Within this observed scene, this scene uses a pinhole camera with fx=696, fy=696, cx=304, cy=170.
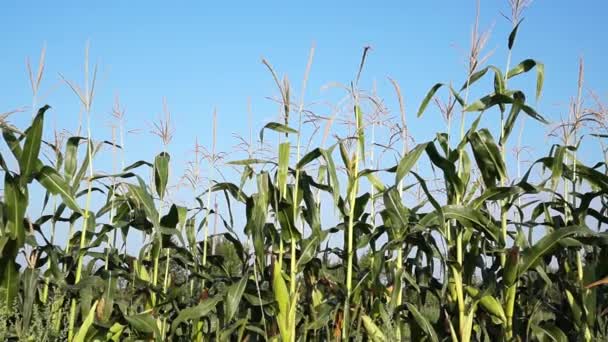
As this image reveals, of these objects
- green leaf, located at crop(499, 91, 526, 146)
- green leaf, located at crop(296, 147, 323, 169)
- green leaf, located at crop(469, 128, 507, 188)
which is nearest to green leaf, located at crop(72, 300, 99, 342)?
green leaf, located at crop(296, 147, 323, 169)

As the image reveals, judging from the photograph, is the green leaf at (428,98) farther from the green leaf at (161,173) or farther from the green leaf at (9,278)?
the green leaf at (9,278)

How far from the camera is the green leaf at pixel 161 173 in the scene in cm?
516

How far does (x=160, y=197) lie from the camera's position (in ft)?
17.0

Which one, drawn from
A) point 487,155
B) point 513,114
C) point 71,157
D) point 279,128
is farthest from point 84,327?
point 513,114

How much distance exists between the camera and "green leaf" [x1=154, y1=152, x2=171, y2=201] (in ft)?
16.9

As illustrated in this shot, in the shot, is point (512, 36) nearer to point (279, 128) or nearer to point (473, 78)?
point (473, 78)

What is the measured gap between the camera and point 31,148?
439 centimetres

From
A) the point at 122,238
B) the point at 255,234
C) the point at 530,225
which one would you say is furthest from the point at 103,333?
the point at 530,225

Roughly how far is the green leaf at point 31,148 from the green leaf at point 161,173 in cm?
96

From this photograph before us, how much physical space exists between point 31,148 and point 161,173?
103 cm

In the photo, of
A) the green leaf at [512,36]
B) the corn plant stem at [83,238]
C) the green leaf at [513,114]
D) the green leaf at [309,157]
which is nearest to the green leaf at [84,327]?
the corn plant stem at [83,238]

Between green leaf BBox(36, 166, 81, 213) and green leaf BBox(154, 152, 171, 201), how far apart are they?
65 cm

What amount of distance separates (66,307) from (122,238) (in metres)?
0.73

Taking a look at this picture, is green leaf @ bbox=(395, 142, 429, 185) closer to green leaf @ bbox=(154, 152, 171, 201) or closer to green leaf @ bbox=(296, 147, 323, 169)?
green leaf @ bbox=(296, 147, 323, 169)
